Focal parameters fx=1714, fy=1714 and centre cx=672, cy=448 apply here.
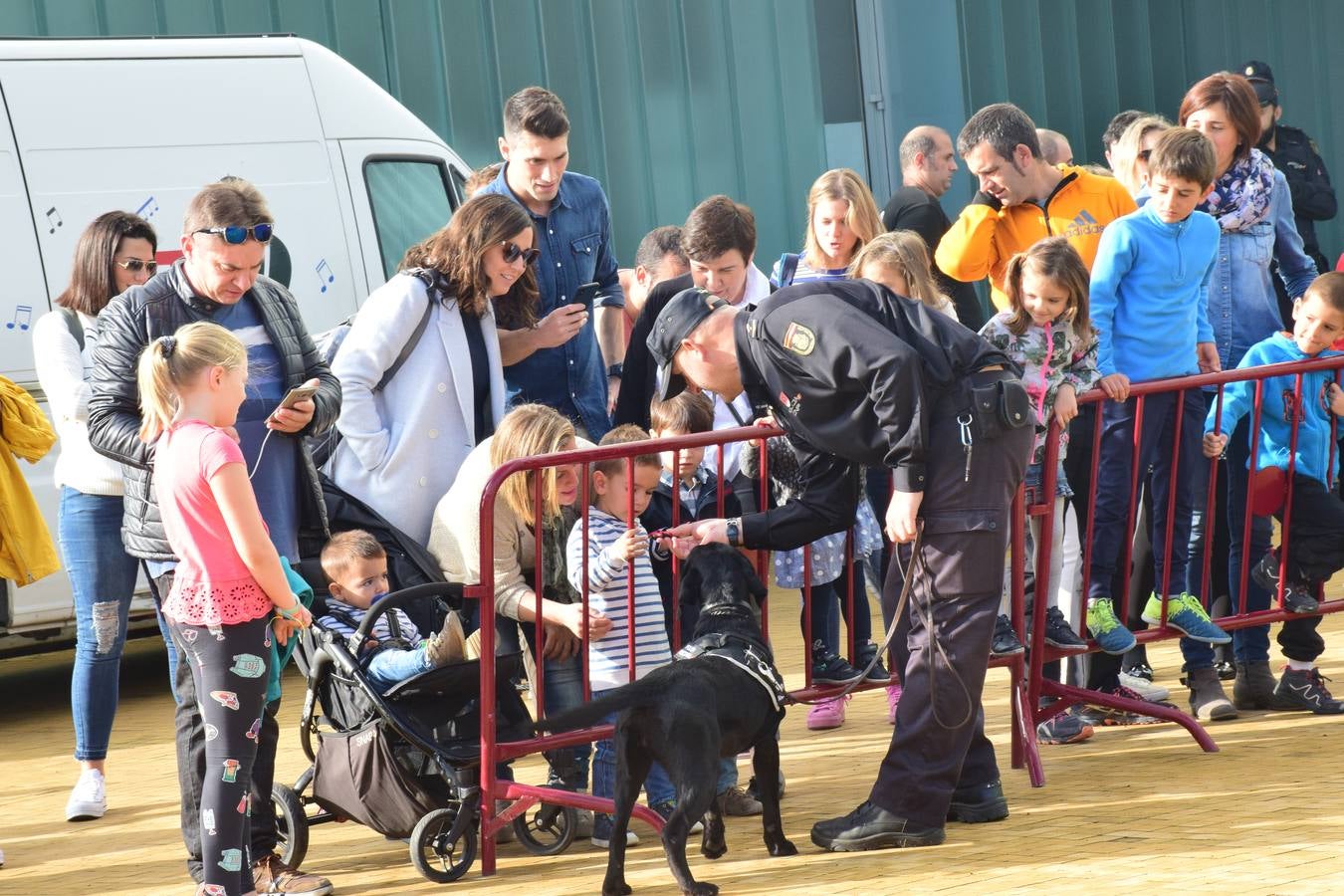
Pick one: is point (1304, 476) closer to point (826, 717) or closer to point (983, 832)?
point (826, 717)

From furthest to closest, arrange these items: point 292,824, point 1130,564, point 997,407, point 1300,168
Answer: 1. point 1300,168
2. point 1130,564
3. point 292,824
4. point 997,407

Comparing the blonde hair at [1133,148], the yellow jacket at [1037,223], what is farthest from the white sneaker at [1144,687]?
the blonde hair at [1133,148]

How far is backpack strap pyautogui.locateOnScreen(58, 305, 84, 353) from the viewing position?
6191 mm

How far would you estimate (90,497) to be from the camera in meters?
5.90

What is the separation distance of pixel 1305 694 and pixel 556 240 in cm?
327

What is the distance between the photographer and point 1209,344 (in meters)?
6.52

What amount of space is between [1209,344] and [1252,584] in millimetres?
926

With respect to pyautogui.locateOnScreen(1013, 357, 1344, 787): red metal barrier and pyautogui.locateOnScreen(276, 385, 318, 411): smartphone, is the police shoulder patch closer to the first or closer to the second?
pyautogui.locateOnScreen(1013, 357, 1344, 787): red metal barrier

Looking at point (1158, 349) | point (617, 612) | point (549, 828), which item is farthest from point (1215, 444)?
point (549, 828)

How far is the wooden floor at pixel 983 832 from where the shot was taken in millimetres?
4484

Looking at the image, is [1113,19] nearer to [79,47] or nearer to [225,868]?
[79,47]

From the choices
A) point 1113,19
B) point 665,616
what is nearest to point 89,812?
point 665,616

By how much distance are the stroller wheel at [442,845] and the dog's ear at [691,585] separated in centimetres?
90

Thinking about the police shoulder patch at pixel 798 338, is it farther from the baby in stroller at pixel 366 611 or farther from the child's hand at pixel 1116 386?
the child's hand at pixel 1116 386
